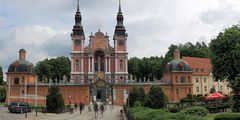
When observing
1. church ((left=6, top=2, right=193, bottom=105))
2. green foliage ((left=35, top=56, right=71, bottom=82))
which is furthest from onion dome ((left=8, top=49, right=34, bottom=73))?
green foliage ((left=35, top=56, right=71, bottom=82))

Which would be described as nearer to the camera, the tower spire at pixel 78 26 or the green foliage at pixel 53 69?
the tower spire at pixel 78 26

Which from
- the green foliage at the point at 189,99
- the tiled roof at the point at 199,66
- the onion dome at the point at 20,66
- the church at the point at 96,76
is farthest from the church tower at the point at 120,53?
the onion dome at the point at 20,66

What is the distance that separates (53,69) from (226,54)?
6945 centimetres

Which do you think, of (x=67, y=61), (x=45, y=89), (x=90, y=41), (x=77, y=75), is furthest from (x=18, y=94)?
(x=67, y=61)

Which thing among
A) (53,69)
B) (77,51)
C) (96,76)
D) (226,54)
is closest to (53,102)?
(226,54)

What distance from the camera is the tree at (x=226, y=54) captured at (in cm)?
5753

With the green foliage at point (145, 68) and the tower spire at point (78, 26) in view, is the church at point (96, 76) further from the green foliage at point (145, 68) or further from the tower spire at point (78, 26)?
the green foliage at point (145, 68)

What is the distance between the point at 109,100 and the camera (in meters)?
83.9

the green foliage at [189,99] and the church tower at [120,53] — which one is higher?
the church tower at [120,53]

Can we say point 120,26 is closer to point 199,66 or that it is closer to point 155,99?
point 199,66

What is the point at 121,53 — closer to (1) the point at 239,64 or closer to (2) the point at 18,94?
(2) the point at 18,94

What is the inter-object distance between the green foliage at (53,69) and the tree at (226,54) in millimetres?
65577

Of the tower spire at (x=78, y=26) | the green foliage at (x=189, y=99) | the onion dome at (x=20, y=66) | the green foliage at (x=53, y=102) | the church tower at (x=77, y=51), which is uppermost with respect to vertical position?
the tower spire at (x=78, y=26)

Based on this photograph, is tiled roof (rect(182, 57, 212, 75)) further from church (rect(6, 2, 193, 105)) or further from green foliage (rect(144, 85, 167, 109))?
green foliage (rect(144, 85, 167, 109))
